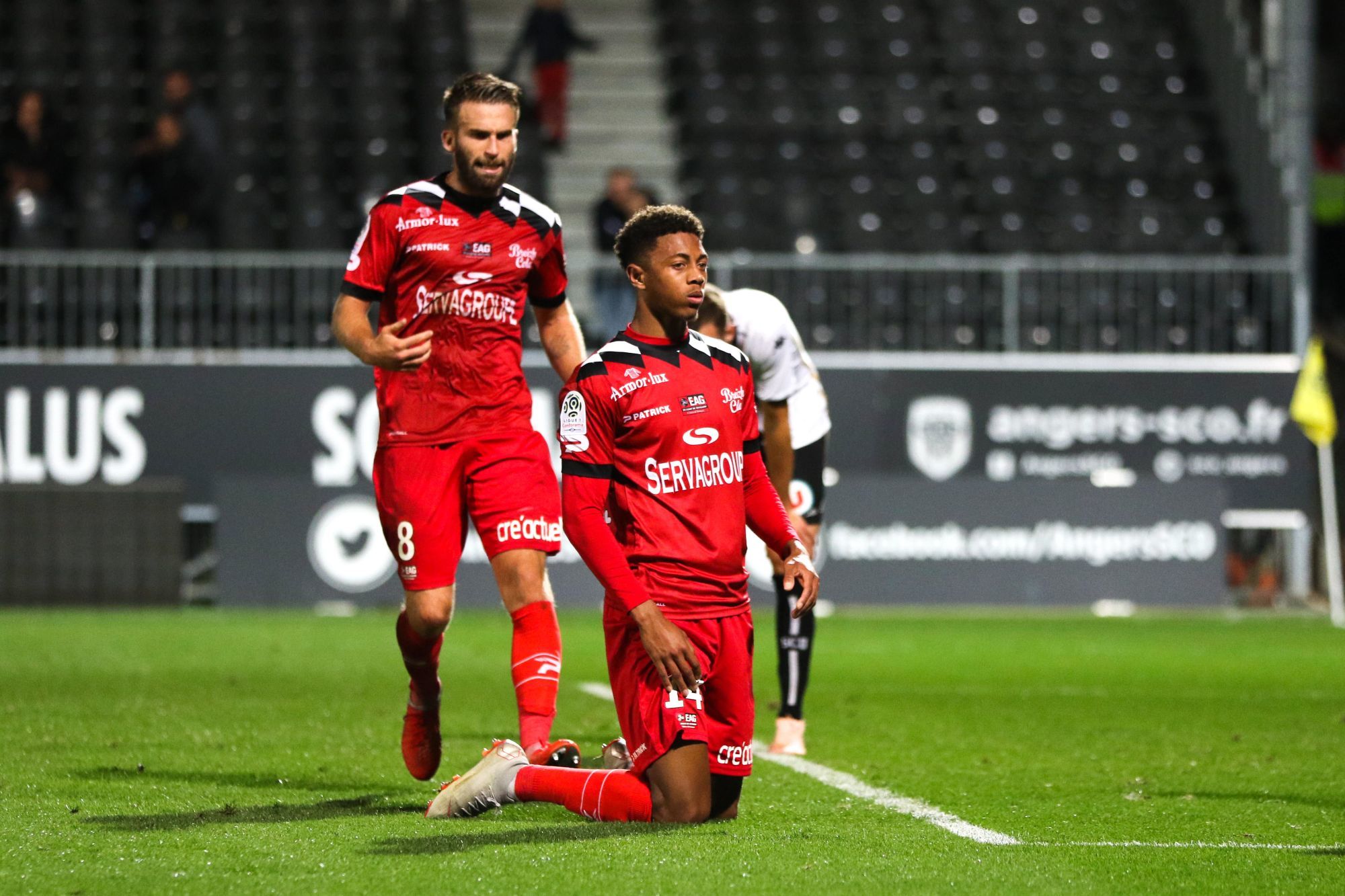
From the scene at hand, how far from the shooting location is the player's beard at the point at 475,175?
21.3 feet

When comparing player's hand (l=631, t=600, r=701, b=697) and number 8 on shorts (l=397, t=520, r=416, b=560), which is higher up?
number 8 on shorts (l=397, t=520, r=416, b=560)

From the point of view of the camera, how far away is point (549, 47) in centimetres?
2103

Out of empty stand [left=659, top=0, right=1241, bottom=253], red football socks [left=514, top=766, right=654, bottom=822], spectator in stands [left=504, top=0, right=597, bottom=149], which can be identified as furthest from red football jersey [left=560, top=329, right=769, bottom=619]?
spectator in stands [left=504, top=0, right=597, bottom=149]

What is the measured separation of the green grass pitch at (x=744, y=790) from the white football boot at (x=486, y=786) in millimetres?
63

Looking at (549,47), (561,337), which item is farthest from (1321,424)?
(561,337)

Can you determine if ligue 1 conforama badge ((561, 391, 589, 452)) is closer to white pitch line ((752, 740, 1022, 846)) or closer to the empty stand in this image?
white pitch line ((752, 740, 1022, 846))

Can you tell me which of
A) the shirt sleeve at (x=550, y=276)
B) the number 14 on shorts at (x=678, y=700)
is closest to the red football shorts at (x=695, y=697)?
the number 14 on shorts at (x=678, y=700)

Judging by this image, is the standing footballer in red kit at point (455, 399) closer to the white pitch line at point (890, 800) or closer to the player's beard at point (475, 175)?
the player's beard at point (475, 175)

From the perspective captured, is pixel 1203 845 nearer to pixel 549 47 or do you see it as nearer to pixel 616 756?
pixel 616 756

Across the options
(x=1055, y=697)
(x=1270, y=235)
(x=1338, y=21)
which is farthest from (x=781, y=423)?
(x=1338, y=21)

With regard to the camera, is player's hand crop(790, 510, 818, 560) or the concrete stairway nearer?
player's hand crop(790, 510, 818, 560)

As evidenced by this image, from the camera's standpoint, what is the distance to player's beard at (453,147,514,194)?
6.48m

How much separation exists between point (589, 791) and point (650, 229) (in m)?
1.64

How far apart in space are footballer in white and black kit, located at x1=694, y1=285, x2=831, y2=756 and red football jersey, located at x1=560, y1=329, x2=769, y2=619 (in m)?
1.88
